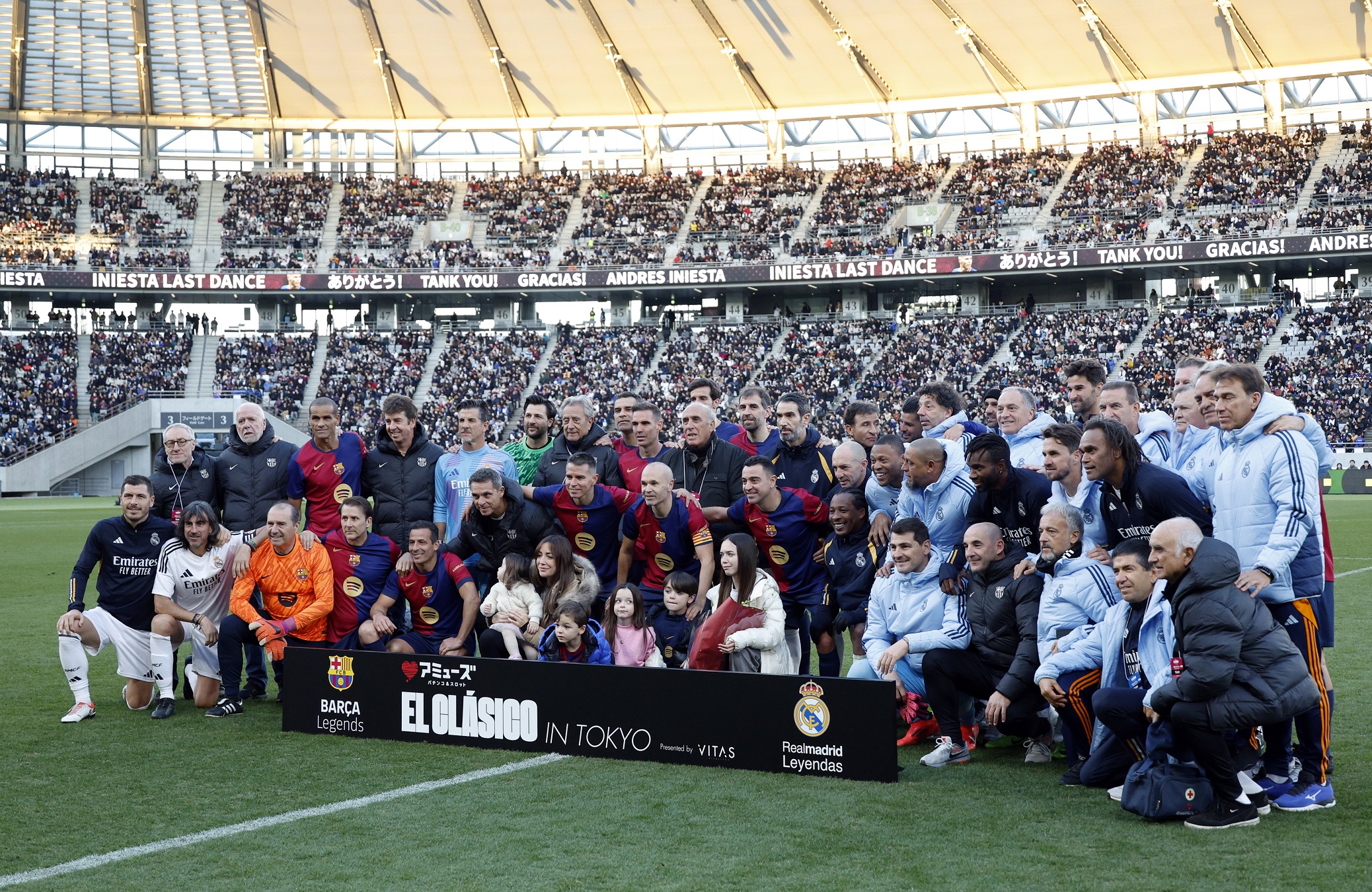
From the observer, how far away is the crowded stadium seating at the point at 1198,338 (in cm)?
4094

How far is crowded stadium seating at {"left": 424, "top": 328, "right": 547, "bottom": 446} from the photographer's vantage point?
45875 mm

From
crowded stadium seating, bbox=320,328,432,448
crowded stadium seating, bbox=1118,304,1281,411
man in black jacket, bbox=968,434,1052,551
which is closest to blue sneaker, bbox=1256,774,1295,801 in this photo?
man in black jacket, bbox=968,434,1052,551

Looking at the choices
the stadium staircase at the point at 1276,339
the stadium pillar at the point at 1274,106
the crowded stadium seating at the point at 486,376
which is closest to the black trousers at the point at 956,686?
the stadium staircase at the point at 1276,339

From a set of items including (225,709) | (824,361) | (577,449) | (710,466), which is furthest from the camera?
(824,361)

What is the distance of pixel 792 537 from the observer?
8234 mm

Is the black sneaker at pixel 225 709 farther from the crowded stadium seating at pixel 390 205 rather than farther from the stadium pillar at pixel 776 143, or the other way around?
the crowded stadium seating at pixel 390 205

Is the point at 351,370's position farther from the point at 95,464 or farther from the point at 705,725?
the point at 705,725

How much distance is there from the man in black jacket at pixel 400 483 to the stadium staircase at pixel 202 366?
41.4 m

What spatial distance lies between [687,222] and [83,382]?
2497 cm

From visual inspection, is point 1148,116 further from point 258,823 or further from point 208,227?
point 258,823

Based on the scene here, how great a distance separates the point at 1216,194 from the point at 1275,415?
148ft

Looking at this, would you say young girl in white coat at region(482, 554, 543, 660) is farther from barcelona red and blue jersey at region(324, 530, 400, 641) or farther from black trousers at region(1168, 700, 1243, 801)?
black trousers at region(1168, 700, 1243, 801)

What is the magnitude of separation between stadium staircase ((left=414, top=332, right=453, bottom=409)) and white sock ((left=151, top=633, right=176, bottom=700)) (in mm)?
38861

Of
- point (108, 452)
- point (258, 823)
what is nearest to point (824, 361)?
point (108, 452)
